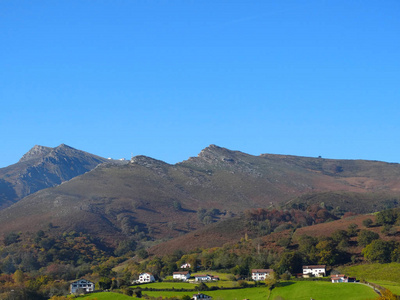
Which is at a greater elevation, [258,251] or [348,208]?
[348,208]

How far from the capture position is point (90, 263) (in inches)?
5871

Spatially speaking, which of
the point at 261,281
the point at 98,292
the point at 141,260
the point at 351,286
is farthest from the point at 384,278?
the point at 141,260

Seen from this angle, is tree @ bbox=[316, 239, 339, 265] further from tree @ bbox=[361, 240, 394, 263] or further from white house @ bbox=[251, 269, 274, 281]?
white house @ bbox=[251, 269, 274, 281]

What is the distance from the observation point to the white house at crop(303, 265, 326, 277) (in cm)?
9669

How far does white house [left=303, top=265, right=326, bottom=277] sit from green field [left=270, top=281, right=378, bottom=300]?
872 centimetres

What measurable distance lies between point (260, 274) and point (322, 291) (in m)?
16.1

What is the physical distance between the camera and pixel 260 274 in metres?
96.5

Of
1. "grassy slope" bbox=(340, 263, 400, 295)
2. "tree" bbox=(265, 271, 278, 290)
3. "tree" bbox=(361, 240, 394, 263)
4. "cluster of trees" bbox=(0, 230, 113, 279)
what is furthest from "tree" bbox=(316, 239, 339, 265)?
"cluster of trees" bbox=(0, 230, 113, 279)

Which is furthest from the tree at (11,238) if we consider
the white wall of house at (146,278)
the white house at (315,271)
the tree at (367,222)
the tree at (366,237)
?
the white house at (315,271)

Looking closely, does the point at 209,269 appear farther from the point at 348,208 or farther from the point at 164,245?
the point at 348,208

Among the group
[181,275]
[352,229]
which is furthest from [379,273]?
[181,275]

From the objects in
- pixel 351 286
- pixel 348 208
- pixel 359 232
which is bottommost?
pixel 351 286

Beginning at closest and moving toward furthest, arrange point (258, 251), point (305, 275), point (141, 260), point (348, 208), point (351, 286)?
point (351, 286), point (305, 275), point (258, 251), point (141, 260), point (348, 208)

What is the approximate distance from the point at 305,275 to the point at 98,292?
105ft
